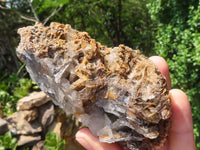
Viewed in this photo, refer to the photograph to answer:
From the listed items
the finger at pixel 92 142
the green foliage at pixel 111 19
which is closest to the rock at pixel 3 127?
the finger at pixel 92 142

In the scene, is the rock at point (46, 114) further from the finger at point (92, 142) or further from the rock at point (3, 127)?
the finger at point (92, 142)

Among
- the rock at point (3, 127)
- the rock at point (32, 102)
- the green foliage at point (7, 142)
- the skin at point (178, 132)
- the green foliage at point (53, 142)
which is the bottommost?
the green foliage at point (53, 142)

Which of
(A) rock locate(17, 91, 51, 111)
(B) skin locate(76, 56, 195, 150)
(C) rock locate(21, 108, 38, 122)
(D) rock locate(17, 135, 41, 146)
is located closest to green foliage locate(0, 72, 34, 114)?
(A) rock locate(17, 91, 51, 111)

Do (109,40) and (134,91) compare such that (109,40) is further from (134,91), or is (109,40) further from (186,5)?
(134,91)

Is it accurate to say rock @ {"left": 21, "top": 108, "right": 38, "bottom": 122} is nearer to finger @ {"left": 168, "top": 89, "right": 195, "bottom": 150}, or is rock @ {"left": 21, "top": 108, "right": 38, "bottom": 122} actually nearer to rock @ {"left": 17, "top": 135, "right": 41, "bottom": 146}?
rock @ {"left": 17, "top": 135, "right": 41, "bottom": 146}

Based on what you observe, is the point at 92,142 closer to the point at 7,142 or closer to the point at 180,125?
the point at 180,125

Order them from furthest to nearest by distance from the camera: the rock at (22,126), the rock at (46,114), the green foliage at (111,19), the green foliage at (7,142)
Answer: the green foliage at (111,19)
the rock at (46,114)
the rock at (22,126)
the green foliage at (7,142)

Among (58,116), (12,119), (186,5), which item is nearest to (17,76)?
(12,119)
